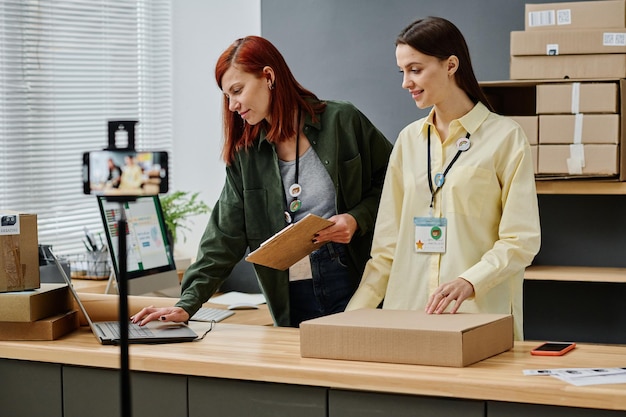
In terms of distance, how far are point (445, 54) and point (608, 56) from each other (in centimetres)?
167

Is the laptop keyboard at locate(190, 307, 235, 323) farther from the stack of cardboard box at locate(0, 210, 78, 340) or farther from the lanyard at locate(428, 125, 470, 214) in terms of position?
the lanyard at locate(428, 125, 470, 214)

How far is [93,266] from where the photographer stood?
4.03 metres

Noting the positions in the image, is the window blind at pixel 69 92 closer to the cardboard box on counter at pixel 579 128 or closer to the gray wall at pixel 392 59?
the gray wall at pixel 392 59

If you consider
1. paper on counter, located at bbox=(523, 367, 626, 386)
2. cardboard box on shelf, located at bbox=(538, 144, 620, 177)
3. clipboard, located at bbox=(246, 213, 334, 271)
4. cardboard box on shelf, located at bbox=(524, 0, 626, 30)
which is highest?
cardboard box on shelf, located at bbox=(524, 0, 626, 30)

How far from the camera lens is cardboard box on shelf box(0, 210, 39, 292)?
2.39m

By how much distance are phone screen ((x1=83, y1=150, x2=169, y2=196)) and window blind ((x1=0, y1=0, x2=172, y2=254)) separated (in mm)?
3248

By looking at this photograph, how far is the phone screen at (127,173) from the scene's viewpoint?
97cm

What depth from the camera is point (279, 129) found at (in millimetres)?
2574

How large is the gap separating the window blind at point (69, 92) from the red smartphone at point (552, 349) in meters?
2.84

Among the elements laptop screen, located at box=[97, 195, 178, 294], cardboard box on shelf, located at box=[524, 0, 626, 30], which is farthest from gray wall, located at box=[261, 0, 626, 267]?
laptop screen, located at box=[97, 195, 178, 294]

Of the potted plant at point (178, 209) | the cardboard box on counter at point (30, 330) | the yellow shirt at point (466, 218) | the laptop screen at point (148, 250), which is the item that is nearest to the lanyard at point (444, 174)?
the yellow shirt at point (466, 218)

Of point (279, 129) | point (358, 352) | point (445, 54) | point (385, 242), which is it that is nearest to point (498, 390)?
point (358, 352)

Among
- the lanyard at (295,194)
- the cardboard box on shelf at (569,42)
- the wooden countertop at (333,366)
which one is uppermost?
the cardboard box on shelf at (569,42)

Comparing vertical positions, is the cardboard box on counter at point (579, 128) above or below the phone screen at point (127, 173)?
above
